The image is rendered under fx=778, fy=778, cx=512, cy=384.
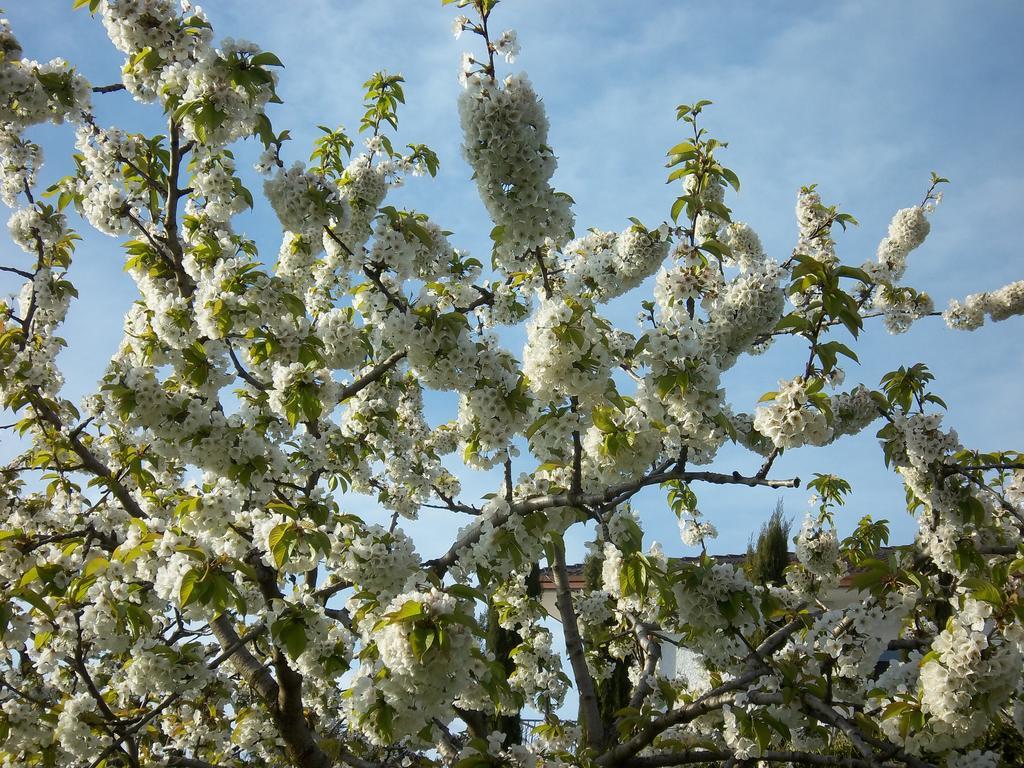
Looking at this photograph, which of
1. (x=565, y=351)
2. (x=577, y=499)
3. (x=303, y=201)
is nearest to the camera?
(x=565, y=351)

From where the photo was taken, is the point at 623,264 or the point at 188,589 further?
the point at 623,264

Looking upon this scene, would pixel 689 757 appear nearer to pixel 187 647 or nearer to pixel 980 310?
pixel 187 647

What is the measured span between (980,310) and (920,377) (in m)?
5.13

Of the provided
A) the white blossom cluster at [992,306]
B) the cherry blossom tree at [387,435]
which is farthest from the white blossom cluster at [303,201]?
the white blossom cluster at [992,306]

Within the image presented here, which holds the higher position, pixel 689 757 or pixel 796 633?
pixel 796 633

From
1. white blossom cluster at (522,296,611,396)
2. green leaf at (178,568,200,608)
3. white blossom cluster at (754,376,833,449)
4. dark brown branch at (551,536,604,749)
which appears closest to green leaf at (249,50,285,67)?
white blossom cluster at (522,296,611,396)

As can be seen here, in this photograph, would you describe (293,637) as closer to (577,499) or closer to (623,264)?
(577,499)

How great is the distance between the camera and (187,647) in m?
4.86

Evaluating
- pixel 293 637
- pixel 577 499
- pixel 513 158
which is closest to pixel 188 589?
pixel 293 637

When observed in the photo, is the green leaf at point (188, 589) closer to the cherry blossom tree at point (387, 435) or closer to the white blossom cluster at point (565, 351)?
the cherry blossom tree at point (387, 435)

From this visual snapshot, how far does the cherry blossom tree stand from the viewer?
11.2ft

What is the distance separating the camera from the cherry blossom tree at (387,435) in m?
3.41

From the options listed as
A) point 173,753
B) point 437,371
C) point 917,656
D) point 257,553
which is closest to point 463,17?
point 437,371

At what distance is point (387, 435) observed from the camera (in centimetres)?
646
